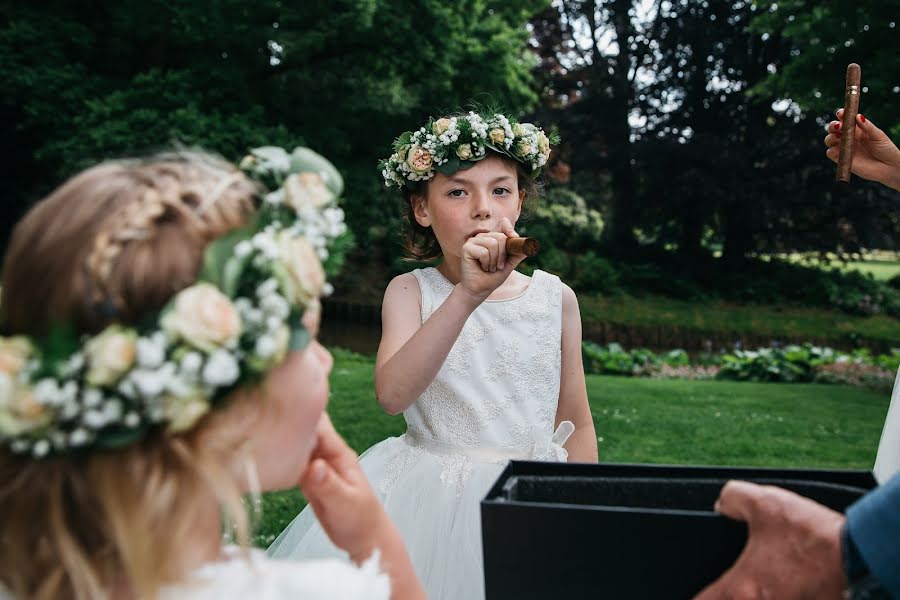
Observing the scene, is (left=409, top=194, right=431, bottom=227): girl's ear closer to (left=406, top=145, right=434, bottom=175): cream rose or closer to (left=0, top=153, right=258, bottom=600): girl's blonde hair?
(left=406, top=145, right=434, bottom=175): cream rose

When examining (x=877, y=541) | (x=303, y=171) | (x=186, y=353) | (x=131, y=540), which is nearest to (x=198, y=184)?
(x=303, y=171)

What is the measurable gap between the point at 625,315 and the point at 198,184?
1716 centimetres

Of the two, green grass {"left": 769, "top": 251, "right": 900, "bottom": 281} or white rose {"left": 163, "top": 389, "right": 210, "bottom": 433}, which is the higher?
white rose {"left": 163, "top": 389, "right": 210, "bottom": 433}

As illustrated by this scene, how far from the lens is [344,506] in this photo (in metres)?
1.56

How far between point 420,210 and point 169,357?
1850mm

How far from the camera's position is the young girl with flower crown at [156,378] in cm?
118

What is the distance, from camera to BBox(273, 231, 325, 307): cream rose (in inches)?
50.3

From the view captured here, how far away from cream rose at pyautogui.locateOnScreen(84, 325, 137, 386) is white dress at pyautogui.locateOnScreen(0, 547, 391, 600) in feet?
1.22

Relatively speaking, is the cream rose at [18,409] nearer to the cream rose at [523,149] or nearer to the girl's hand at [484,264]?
the girl's hand at [484,264]

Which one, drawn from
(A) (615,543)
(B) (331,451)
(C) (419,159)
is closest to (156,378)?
(B) (331,451)

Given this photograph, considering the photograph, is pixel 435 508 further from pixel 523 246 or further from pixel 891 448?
pixel 891 448

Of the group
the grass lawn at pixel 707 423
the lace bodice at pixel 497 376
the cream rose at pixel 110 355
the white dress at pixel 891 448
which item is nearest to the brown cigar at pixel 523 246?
the lace bodice at pixel 497 376

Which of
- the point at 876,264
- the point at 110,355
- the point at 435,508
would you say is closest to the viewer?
the point at 110,355

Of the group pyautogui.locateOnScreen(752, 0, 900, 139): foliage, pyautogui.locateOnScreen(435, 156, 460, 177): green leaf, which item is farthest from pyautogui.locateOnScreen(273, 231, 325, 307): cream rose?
pyautogui.locateOnScreen(752, 0, 900, 139): foliage
